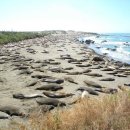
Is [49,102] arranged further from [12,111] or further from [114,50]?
[114,50]

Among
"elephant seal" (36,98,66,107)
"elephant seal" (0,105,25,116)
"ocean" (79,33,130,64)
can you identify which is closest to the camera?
"elephant seal" (0,105,25,116)

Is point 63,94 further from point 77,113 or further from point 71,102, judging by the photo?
point 77,113

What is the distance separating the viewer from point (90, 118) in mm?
5910

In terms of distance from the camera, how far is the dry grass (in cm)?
556

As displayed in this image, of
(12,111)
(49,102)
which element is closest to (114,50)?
(49,102)

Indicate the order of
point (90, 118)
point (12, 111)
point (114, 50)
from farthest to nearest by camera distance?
point (114, 50) → point (12, 111) → point (90, 118)

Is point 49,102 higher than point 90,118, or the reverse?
Result: point 90,118

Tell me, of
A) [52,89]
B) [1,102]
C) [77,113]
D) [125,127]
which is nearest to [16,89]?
[52,89]

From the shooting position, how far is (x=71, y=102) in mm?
8867

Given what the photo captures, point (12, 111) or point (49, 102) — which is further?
point (49, 102)

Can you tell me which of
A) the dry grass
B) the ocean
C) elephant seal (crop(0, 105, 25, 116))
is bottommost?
the ocean

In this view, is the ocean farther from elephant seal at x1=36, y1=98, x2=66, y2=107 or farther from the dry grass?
the dry grass

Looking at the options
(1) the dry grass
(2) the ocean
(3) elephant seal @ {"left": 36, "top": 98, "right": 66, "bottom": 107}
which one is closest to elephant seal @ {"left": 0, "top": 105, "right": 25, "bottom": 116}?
(3) elephant seal @ {"left": 36, "top": 98, "right": 66, "bottom": 107}

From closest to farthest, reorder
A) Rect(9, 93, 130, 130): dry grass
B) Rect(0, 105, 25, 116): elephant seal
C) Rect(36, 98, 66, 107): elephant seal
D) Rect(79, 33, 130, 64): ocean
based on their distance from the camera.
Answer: Rect(9, 93, 130, 130): dry grass < Rect(0, 105, 25, 116): elephant seal < Rect(36, 98, 66, 107): elephant seal < Rect(79, 33, 130, 64): ocean
